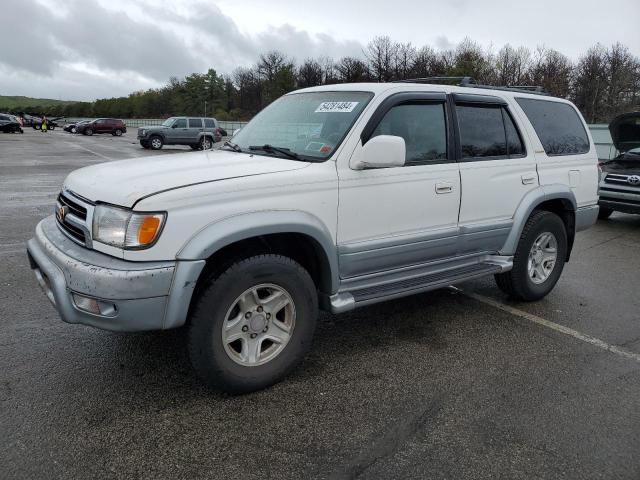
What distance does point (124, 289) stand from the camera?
8.76 ft

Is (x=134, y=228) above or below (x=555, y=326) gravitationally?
above

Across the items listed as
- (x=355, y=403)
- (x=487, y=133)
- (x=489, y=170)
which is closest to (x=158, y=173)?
(x=355, y=403)

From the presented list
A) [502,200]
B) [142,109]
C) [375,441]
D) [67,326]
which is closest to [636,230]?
[502,200]

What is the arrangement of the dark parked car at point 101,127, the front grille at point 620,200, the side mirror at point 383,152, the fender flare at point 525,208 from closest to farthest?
the side mirror at point 383,152 → the fender flare at point 525,208 → the front grille at point 620,200 → the dark parked car at point 101,127

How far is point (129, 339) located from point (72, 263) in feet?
3.97

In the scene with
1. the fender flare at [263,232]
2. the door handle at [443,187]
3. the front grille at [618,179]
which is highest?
the door handle at [443,187]

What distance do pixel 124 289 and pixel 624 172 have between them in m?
9.13

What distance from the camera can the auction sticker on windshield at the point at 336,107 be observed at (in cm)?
372

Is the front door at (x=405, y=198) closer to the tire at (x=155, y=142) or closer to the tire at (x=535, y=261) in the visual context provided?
the tire at (x=535, y=261)

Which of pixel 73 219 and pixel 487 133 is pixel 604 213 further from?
pixel 73 219

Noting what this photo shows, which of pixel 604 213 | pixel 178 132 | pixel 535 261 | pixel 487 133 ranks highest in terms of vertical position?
pixel 487 133

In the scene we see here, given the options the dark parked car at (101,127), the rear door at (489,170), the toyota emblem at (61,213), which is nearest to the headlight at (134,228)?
the toyota emblem at (61,213)

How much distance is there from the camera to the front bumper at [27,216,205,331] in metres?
2.68

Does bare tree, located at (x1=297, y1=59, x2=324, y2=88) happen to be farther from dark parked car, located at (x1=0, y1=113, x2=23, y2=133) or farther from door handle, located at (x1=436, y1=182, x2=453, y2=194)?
door handle, located at (x1=436, y1=182, x2=453, y2=194)
